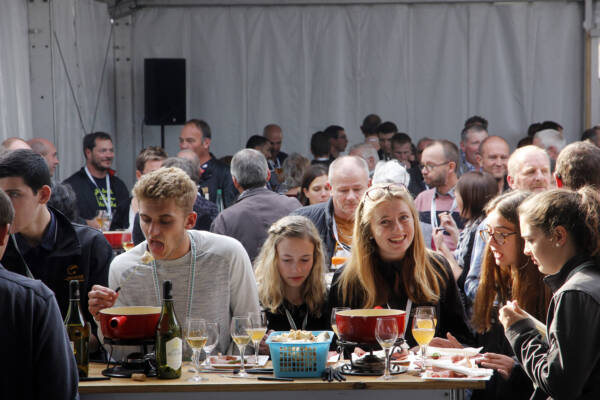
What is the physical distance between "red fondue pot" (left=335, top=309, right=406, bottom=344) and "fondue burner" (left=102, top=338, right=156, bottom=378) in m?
0.68

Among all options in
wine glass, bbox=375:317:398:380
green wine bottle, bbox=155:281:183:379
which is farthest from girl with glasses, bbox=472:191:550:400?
green wine bottle, bbox=155:281:183:379

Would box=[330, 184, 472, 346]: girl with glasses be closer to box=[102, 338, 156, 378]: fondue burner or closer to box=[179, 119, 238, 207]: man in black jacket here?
box=[102, 338, 156, 378]: fondue burner

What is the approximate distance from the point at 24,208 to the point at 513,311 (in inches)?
73.1

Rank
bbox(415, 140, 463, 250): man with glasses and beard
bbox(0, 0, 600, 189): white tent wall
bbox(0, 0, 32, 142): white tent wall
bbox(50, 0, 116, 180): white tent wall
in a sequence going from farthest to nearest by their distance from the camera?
bbox(0, 0, 600, 189): white tent wall → bbox(50, 0, 116, 180): white tent wall → bbox(0, 0, 32, 142): white tent wall → bbox(415, 140, 463, 250): man with glasses and beard

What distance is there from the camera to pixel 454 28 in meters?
9.92

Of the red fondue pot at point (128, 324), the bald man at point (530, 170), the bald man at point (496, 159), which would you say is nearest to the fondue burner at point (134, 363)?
the red fondue pot at point (128, 324)

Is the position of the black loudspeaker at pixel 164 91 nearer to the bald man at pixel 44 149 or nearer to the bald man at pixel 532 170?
the bald man at pixel 44 149

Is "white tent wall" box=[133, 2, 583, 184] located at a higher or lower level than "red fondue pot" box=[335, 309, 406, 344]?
higher

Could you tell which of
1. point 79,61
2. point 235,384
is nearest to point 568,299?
point 235,384

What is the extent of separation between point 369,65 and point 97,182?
4.04m

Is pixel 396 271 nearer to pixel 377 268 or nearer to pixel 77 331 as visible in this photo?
pixel 377 268

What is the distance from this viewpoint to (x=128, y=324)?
9.11 ft

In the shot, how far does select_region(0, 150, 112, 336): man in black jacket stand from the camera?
3.06 metres

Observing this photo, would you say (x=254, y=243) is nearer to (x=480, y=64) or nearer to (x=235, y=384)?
(x=235, y=384)
